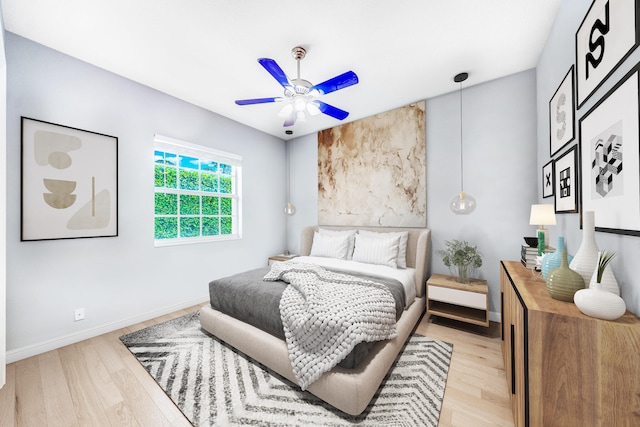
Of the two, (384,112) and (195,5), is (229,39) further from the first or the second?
(384,112)

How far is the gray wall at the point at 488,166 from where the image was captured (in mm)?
2579

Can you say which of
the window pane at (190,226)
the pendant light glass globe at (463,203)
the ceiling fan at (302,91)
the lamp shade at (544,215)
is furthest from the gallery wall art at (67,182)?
the lamp shade at (544,215)

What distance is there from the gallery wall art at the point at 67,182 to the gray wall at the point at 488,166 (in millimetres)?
3677

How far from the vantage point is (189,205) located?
3396 mm

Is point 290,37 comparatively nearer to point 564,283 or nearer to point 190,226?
point 564,283

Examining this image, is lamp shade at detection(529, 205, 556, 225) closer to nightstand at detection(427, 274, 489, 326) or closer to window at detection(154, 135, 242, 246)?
nightstand at detection(427, 274, 489, 326)

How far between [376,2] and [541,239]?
6.63 feet

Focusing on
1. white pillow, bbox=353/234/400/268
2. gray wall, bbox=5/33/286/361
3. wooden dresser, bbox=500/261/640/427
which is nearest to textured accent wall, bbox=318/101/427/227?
white pillow, bbox=353/234/400/268

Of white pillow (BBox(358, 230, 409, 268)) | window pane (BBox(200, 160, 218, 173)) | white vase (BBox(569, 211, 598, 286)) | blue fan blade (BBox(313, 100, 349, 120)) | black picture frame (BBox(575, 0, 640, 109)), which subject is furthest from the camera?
window pane (BBox(200, 160, 218, 173))

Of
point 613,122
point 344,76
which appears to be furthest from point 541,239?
point 344,76

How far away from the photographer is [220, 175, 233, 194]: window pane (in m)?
3.79

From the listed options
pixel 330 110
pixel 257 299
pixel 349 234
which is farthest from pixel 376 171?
pixel 257 299

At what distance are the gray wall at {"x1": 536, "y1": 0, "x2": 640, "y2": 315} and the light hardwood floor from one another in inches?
41.1

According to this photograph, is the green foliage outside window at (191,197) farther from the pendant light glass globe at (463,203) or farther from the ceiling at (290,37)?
the pendant light glass globe at (463,203)
